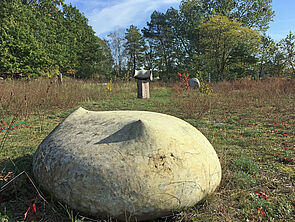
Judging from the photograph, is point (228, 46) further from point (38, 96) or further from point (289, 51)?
point (38, 96)

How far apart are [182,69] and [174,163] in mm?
30231

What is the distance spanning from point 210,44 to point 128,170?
27586 mm

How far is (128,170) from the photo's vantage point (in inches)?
60.5

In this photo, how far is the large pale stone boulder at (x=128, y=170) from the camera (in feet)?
4.95

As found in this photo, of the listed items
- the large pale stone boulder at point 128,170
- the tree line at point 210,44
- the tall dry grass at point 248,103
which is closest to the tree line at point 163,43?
the tree line at point 210,44

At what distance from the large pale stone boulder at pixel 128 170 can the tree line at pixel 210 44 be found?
16638 millimetres

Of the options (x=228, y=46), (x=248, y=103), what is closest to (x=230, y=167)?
(x=248, y=103)

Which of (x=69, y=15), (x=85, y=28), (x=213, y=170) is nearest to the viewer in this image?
(x=213, y=170)

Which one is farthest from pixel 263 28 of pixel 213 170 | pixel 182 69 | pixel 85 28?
pixel 213 170

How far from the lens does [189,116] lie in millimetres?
5996

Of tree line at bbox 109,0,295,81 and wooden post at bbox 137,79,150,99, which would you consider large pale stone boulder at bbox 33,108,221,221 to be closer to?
wooden post at bbox 137,79,150,99

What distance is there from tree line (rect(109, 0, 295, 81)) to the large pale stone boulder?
16638 millimetres

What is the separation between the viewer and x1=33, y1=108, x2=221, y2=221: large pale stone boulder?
1.51 meters

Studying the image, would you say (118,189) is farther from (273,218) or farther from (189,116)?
(189,116)
